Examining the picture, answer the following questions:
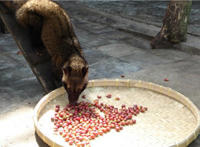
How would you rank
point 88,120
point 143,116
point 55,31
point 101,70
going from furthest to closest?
point 101,70 → point 55,31 → point 143,116 → point 88,120

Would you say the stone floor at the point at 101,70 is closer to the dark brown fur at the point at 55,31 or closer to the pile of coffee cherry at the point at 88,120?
the pile of coffee cherry at the point at 88,120

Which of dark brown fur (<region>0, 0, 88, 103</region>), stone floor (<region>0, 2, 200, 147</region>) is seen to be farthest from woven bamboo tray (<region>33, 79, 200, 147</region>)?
dark brown fur (<region>0, 0, 88, 103</region>)

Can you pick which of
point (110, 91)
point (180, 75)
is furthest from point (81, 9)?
point (110, 91)

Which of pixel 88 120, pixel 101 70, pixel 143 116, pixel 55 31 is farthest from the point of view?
pixel 101 70

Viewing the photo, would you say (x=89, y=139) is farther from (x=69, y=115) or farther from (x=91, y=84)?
(x=91, y=84)

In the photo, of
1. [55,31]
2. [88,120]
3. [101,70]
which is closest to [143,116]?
[88,120]

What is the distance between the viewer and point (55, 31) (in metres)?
4.99

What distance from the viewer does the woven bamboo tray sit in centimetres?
375

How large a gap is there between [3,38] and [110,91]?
505 cm

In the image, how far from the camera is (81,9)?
12633mm

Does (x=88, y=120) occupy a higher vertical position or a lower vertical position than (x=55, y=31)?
lower

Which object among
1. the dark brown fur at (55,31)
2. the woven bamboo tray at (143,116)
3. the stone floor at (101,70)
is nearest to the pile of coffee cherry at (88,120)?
the woven bamboo tray at (143,116)

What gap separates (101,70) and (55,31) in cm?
176

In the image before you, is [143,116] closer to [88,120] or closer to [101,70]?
[88,120]
